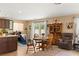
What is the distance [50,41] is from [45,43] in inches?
4.9

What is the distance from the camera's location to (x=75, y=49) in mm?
2234

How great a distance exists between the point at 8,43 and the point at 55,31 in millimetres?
1047

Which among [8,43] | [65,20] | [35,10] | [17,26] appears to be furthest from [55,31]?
[8,43]

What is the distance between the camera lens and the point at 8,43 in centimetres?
244

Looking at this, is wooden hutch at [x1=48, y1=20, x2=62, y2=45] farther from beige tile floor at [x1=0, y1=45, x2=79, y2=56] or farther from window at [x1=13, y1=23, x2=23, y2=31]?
window at [x1=13, y1=23, x2=23, y2=31]

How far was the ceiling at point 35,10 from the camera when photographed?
220 centimetres

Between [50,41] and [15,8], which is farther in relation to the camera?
[50,41]

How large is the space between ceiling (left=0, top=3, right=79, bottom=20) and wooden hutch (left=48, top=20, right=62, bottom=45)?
0.70 ft

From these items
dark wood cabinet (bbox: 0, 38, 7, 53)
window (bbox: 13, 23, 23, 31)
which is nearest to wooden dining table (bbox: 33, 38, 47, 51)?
window (bbox: 13, 23, 23, 31)

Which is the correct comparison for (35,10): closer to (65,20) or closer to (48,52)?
(65,20)

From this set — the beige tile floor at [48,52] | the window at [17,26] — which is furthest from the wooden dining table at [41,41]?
the window at [17,26]

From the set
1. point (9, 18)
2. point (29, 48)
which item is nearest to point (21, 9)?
point (9, 18)

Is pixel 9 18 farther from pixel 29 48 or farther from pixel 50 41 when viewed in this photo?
pixel 50 41

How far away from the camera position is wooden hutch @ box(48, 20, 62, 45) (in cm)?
233
